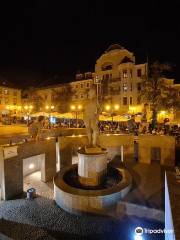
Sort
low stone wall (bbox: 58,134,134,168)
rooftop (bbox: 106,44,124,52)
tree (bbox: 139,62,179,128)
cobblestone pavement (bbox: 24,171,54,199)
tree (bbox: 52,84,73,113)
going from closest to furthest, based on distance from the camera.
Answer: cobblestone pavement (bbox: 24,171,54,199)
low stone wall (bbox: 58,134,134,168)
tree (bbox: 139,62,179,128)
rooftop (bbox: 106,44,124,52)
tree (bbox: 52,84,73,113)

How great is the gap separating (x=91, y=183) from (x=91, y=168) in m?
0.84

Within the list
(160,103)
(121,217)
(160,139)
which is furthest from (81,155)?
(160,103)

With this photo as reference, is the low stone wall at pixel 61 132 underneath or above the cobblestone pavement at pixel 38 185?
above

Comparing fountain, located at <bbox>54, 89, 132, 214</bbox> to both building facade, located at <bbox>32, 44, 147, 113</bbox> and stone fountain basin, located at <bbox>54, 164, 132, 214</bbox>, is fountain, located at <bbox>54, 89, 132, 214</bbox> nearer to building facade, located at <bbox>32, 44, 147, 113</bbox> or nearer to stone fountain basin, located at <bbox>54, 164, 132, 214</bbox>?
stone fountain basin, located at <bbox>54, 164, 132, 214</bbox>

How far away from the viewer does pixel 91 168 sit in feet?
35.3

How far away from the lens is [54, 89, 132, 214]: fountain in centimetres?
932

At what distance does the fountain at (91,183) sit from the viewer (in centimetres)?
932

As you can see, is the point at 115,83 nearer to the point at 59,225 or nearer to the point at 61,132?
the point at 61,132

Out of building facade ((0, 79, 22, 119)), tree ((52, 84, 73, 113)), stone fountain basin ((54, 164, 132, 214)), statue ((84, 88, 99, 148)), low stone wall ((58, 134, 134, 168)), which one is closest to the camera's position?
stone fountain basin ((54, 164, 132, 214))

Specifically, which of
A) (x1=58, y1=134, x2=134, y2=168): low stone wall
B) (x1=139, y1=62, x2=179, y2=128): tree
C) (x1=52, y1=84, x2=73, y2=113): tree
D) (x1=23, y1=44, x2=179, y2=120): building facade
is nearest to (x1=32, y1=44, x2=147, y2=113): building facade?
(x1=23, y1=44, x2=179, y2=120): building facade

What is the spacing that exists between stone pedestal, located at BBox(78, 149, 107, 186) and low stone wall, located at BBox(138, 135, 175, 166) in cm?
582

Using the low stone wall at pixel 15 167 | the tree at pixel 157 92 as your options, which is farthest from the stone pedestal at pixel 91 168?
the tree at pixel 157 92

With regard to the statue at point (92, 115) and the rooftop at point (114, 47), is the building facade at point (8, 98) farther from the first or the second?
the statue at point (92, 115)

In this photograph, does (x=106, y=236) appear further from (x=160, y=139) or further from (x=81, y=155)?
(x=160, y=139)
